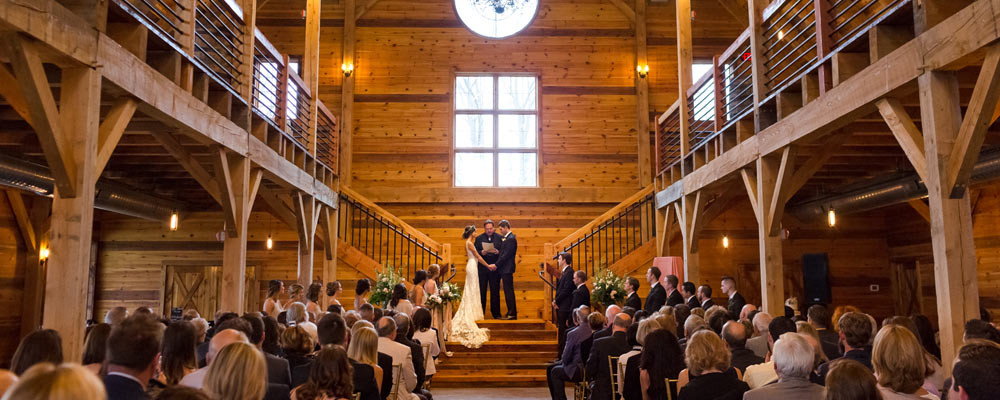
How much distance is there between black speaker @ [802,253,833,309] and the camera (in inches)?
532

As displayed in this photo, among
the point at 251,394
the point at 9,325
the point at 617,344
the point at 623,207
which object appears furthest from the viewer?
the point at 623,207

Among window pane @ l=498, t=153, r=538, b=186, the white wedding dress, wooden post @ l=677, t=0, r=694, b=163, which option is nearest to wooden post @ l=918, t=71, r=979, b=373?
wooden post @ l=677, t=0, r=694, b=163

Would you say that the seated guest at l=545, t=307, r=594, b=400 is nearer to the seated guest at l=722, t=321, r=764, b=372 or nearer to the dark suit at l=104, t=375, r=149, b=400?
the seated guest at l=722, t=321, r=764, b=372

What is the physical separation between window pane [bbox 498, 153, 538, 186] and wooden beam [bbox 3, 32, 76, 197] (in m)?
11.2

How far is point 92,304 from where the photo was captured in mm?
14055

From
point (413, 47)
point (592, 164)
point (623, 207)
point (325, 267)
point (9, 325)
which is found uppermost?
point (413, 47)

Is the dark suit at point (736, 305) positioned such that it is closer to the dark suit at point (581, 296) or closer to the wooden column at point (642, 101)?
the dark suit at point (581, 296)

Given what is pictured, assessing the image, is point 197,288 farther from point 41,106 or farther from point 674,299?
point 41,106

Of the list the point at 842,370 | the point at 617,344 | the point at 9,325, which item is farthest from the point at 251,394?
the point at 9,325

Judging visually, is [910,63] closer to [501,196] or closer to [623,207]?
[623,207]

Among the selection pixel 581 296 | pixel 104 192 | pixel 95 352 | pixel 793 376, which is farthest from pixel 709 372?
pixel 104 192

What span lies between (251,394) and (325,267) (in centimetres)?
1006

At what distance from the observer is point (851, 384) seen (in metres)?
2.78

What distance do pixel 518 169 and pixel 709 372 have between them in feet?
39.0
